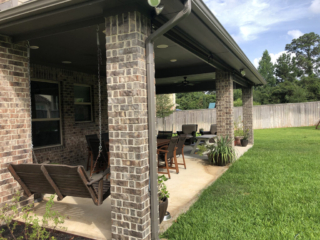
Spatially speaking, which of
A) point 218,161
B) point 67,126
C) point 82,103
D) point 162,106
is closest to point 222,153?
point 218,161

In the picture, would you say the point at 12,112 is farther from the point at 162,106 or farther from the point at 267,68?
the point at 267,68

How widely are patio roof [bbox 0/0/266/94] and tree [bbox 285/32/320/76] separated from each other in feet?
134

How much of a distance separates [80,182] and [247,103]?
31.2 feet

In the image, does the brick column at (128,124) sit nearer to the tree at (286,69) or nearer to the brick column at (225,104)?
the brick column at (225,104)

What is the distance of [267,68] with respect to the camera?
46.9 meters

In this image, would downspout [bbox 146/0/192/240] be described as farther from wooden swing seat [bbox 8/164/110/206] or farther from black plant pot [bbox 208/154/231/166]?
black plant pot [bbox 208/154/231/166]

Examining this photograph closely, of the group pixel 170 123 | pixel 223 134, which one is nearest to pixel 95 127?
pixel 223 134

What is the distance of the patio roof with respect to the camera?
2.71 metres

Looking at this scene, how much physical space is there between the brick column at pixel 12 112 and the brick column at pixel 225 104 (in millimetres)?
5089

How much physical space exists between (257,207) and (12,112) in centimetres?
381

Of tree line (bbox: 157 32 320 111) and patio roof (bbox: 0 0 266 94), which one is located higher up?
tree line (bbox: 157 32 320 111)

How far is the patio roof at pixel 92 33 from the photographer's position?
2711 millimetres

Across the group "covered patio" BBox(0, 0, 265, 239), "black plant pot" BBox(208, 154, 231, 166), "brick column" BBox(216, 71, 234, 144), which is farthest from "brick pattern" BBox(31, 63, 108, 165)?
"brick column" BBox(216, 71, 234, 144)

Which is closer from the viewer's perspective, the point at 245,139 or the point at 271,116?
the point at 245,139
